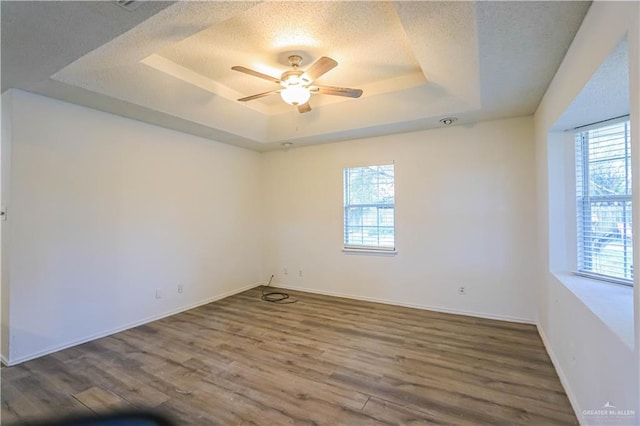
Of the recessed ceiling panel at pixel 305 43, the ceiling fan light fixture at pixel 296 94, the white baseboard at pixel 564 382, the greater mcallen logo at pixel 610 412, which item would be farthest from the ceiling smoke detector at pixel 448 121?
the greater mcallen logo at pixel 610 412

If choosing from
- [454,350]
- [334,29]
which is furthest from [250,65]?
[454,350]

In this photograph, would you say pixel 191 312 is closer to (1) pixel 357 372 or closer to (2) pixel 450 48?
(1) pixel 357 372

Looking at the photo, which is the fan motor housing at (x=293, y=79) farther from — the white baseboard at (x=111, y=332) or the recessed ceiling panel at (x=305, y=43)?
the white baseboard at (x=111, y=332)

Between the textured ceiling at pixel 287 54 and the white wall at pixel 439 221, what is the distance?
347 mm

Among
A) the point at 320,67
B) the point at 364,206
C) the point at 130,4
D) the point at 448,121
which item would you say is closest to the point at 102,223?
the point at 130,4

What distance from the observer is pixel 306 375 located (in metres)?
2.47

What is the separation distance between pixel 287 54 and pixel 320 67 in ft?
1.97

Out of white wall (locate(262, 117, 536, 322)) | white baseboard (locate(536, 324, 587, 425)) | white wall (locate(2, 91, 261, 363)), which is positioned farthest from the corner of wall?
white baseboard (locate(536, 324, 587, 425))

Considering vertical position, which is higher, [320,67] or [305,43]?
[305,43]

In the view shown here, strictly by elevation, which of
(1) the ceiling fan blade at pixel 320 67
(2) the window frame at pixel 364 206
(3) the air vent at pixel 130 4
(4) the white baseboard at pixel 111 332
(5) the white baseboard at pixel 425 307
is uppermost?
(1) the ceiling fan blade at pixel 320 67

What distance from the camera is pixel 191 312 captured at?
4.05 meters

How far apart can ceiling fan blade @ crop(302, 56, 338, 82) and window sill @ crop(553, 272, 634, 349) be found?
235cm

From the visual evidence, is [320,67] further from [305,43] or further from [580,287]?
[580,287]

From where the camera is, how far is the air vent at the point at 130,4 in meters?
1.59
